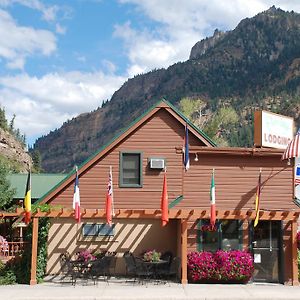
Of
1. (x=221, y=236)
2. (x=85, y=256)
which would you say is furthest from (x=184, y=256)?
(x=85, y=256)

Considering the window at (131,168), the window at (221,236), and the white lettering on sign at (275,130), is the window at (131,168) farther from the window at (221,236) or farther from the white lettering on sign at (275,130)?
the white lettering on sign at (275,130)

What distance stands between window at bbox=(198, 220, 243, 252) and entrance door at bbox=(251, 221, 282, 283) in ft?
1.95

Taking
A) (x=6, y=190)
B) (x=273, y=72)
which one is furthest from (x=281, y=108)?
(x=6, y=190)

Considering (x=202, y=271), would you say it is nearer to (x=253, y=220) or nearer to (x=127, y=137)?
(x=253, y=220)

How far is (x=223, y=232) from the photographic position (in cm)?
1691

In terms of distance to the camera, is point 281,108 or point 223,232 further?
point 281,108

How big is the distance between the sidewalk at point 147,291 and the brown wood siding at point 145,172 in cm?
400

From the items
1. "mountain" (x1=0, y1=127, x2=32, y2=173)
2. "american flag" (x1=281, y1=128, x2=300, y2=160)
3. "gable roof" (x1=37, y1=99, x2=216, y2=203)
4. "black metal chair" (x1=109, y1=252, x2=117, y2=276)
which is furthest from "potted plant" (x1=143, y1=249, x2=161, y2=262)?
"mountain" (x1=0, y1=127, x2=32, y2=173)

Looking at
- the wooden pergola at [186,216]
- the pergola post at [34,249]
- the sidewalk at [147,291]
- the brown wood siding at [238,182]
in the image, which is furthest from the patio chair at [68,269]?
the brown wood siding at [238,182]

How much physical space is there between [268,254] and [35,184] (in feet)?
72.4

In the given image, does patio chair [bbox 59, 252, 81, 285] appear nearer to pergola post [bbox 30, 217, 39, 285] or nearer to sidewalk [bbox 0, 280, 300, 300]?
sidewalk [bbox 0, 280, 300, 300]

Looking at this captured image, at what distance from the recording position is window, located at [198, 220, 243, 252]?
662 inches

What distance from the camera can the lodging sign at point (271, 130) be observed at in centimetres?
1784

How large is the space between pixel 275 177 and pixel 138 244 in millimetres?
6057
